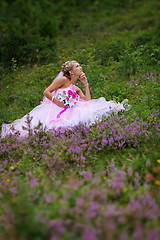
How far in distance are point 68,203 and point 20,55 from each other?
9.22 meters

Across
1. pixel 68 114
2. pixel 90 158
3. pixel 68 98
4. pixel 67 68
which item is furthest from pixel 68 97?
pixel 90 158

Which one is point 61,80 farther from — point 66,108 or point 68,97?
point 66,108

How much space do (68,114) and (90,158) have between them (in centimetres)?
175

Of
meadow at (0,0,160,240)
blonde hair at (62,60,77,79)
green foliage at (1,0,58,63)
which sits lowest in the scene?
meadow at (0,0,160,240)

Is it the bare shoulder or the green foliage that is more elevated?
the green foliage

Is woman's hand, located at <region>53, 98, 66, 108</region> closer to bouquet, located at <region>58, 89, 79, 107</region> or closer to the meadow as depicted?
bouquet, located at <region>58, 89, 79, 107</region>

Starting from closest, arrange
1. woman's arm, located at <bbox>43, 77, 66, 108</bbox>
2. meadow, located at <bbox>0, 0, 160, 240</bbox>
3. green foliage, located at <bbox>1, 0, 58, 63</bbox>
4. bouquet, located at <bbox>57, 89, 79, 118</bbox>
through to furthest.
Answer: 1. meadow, located at <bbox>0, 0, 160, 240</bbox>
2. bouquet, located at <bbox>57, 89, 79, 118</bbox>
3. woman's arm, located at <bbox>43, 77, 66, 108</bbox>
4. green foliage, located at <bbox>1, 0, 58, 63</bbox>

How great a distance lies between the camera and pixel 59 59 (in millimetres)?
9992

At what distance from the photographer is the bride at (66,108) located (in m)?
5.47

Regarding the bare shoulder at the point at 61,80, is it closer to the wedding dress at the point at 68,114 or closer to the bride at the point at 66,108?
the bride at the point at 66,108

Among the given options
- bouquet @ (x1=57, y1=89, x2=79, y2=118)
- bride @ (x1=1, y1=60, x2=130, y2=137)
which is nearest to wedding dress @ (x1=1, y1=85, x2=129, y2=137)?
bride @ (x1=1, y1=60, x2=130, y2=137)

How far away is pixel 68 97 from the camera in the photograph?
5766 millimetres

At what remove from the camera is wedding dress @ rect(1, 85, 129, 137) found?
5414mm

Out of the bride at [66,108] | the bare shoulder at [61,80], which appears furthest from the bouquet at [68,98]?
the bare shoulder at [61,80]
